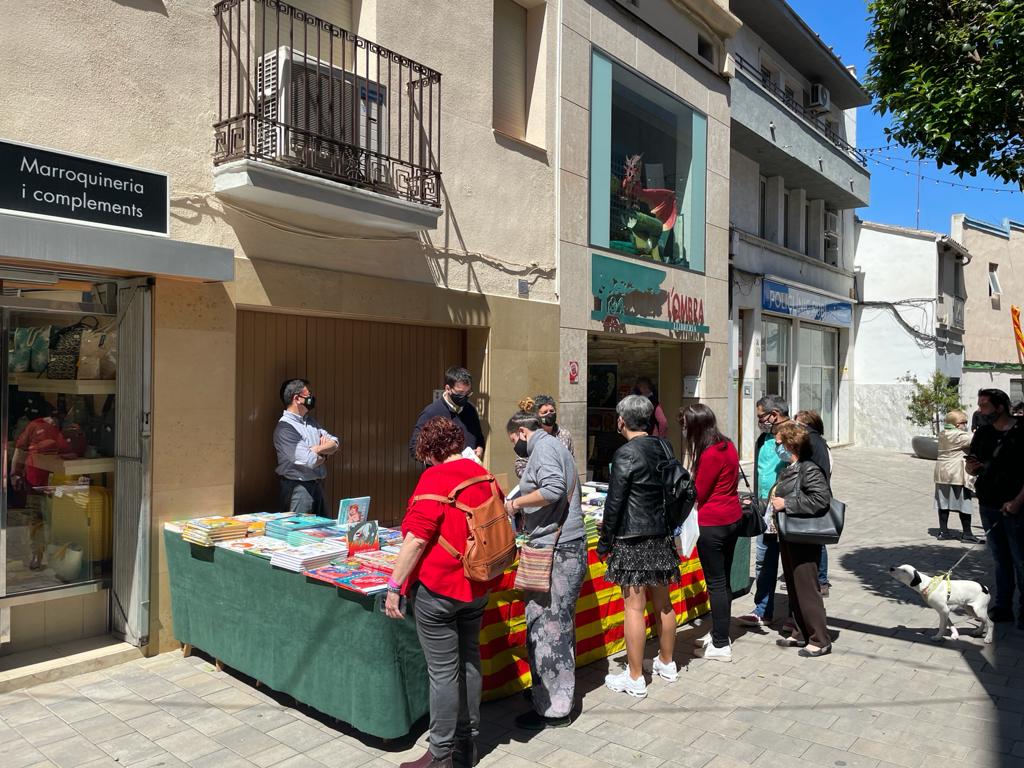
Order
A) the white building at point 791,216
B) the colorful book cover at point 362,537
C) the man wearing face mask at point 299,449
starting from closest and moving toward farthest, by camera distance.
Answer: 1. the colorful book cover at point 362,537
2. the man wearing face mask at point 299,449
3. the white building at point 791,216

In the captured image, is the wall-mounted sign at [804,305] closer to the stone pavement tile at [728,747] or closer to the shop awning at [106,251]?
the stone pavement tile at [728,747]

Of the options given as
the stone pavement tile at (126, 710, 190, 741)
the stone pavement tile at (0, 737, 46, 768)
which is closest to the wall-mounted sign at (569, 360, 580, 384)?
the stone pavement tile at (126, 710, 190, 741)

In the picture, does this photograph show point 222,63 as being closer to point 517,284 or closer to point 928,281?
point 517,284

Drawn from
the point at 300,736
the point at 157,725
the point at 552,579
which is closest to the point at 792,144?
the point at 552,579

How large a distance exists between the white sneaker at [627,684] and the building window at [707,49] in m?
10.6

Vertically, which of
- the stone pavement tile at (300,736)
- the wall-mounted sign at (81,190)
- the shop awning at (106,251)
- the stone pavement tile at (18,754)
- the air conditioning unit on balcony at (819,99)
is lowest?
the stone pavement tile at (18,754)

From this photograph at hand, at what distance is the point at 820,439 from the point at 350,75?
15.6 ft

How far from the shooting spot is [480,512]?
384 cm

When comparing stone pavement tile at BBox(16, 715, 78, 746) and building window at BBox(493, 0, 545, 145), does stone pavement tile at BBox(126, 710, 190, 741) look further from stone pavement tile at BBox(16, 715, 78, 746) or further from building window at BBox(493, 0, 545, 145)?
building window at BBox(493, 0, 545, 145)

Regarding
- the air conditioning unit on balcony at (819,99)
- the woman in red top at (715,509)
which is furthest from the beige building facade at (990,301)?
the woman in red top at (715,509)

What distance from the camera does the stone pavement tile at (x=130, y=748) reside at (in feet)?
13.2

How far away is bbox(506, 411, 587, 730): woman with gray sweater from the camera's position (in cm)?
450

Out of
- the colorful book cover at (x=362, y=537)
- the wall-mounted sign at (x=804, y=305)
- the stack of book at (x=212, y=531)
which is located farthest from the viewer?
the wall-mounted sign at (x=804, y=305)

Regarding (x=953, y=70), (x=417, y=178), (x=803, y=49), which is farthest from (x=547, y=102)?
(x=803, y=49)
